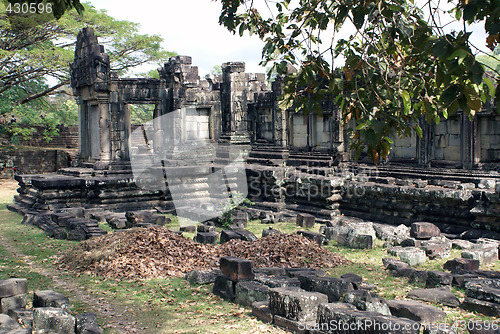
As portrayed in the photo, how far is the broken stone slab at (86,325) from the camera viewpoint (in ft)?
16.2

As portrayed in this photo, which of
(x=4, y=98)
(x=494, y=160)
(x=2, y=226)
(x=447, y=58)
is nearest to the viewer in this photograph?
(x=447, y=58)

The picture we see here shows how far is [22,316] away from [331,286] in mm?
Answer: 3379

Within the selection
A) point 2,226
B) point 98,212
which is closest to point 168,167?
point 98,212

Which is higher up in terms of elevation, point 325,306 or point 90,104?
point 90,104

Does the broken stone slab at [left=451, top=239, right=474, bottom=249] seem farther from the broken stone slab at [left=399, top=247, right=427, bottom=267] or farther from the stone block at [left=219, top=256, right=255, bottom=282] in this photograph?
the stone block at [left=219, top=256, right=255, bottom=282]

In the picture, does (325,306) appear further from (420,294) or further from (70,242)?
(70,242)

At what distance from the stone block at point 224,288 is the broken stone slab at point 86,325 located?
1706 mm

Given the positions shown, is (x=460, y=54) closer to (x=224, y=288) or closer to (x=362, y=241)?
(x=224, y=288)

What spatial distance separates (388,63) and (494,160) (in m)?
6.80

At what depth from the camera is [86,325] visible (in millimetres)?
4977

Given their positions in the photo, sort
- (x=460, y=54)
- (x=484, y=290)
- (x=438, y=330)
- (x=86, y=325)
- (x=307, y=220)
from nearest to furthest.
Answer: (x=460, y=54) < (x=438, y=330) < (x=86, y=325) < (x=484, y=290) < (x=307, y=220)

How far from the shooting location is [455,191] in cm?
981

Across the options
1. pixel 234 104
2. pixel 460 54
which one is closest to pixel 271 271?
pixel 460 54

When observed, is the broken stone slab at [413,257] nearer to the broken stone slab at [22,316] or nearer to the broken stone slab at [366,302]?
the broken stone slab at [366,302]
